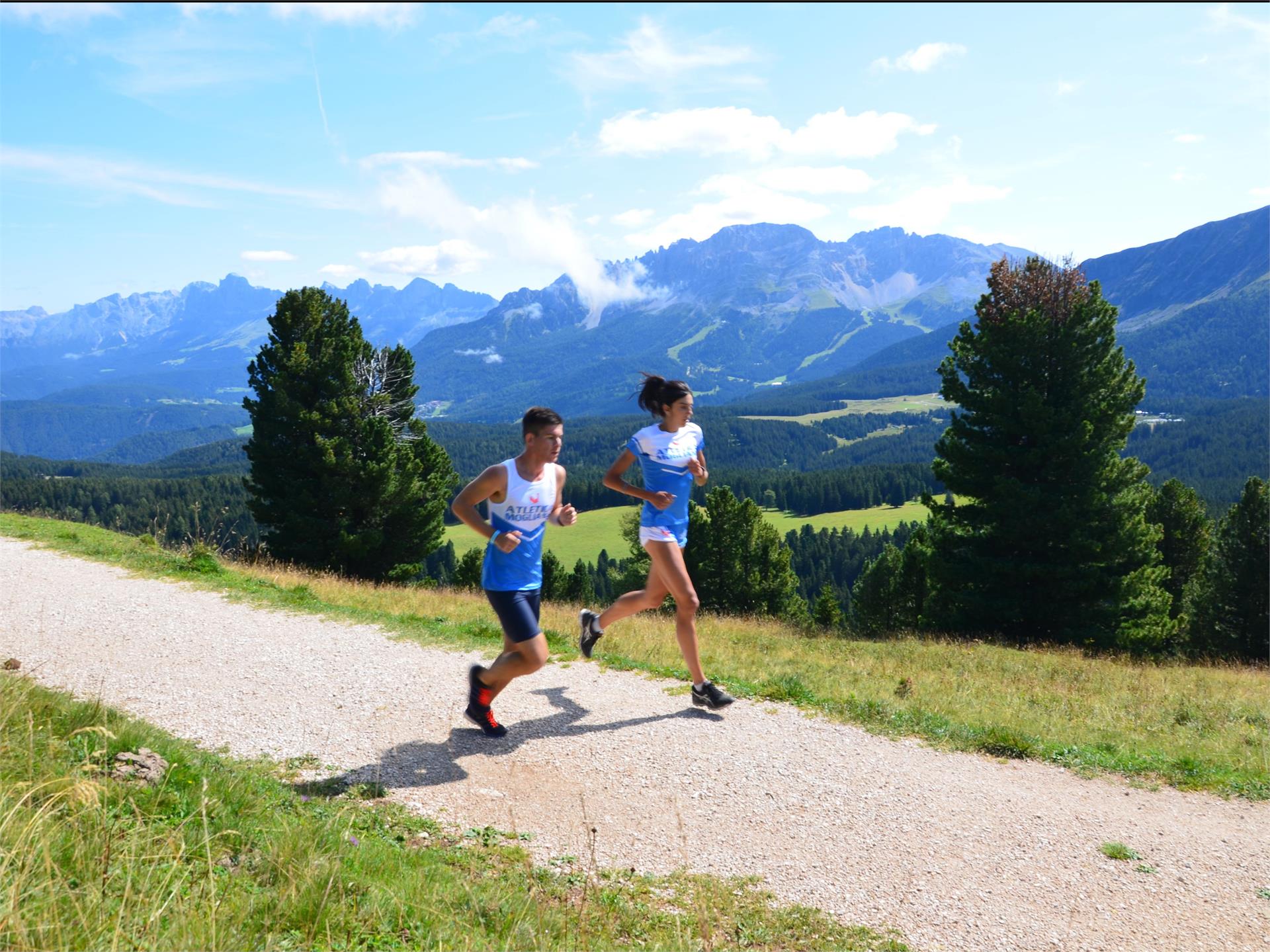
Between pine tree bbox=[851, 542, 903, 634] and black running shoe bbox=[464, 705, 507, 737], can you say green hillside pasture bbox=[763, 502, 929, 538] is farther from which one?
black running shoe bbox=[464, 705, 507, 737]

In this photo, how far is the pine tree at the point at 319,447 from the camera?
28266 millimetres

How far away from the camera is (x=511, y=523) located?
5973mm

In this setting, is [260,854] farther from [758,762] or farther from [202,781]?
[758,762]

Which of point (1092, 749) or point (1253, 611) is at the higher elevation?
point (1092, 749)

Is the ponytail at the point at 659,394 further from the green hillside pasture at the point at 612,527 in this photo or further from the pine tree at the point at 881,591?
the green hillside pasture at the point at 612,527

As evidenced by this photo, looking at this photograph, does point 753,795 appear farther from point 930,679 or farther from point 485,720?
point 930,679

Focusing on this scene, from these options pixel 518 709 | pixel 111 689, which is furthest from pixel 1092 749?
pixel 111 689

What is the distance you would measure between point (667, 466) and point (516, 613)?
2097 millimetres

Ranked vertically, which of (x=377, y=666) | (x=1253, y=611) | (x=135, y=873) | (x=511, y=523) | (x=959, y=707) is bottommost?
(x=1253, y=611)

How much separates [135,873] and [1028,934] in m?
4.38

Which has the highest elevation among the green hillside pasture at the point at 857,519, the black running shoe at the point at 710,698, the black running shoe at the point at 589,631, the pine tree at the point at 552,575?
the black running shoe at the point at 589,631

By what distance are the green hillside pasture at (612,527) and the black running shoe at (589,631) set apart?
85504 mm

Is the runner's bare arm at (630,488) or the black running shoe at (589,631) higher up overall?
the runner's bare arm at (630,488)

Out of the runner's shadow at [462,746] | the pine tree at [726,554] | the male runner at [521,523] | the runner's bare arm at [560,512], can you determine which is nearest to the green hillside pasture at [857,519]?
the pine tree at [726,554]
